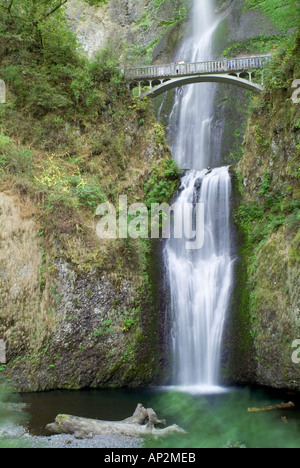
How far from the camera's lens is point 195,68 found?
52.4 feet

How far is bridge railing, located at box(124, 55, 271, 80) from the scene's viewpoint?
15.3 metres

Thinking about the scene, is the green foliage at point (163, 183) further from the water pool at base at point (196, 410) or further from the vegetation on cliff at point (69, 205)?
the water pool at base at point (196, 410)

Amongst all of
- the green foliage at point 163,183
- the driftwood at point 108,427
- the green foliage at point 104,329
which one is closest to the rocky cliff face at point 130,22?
the green foliage at point 163,183

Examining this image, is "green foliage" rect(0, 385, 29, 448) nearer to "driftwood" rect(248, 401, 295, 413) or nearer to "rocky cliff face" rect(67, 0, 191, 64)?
"driftwood" rect(248, 401, 295, 413)

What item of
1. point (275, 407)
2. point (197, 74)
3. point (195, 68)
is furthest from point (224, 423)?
point (195, 68)

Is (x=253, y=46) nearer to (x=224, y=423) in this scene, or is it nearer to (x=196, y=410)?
(x=196, y=410)

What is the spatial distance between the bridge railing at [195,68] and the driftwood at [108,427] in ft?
45.0

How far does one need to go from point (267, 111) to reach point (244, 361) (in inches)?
337

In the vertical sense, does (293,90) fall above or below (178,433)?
above

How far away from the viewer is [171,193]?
1377cm

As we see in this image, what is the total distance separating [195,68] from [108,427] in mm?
14494

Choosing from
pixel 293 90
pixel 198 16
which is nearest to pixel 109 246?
pixel 293 90

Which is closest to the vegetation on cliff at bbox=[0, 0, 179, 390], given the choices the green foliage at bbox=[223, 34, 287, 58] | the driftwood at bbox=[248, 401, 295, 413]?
the driftwood at bbox=[248, 401, 295, 413]

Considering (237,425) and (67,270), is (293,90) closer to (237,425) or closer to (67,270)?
(67,270)
